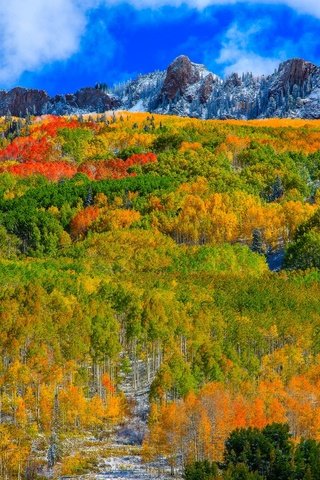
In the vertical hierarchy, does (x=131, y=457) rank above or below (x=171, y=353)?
below

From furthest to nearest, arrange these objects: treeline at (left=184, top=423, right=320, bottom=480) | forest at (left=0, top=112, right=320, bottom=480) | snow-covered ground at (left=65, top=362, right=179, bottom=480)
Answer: forest at (left=0, top=112, right=320, bottom=480), snow-covered ground at (left=65, top=362, right=179, bottom=480), treeline at (left=184, top=423, right=320, bottom=480)

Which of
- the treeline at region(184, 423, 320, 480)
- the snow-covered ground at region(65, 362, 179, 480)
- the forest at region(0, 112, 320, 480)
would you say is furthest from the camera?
the forest at region(0, 112, 320, 480)

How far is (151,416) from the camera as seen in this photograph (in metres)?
70.4

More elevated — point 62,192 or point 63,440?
point 62,192

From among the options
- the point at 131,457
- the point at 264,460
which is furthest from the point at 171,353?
the point at 264,460

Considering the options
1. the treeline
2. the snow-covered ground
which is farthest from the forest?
the snow-covered ground

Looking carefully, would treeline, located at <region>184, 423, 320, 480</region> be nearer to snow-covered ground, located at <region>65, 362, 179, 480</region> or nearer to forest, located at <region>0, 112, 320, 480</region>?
forest, located at <region>0, 112, 320, 480</region>

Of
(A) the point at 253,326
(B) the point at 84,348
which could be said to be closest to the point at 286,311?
(A) the point at 253,326

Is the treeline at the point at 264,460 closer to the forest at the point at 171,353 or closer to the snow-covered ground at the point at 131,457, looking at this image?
the forest at the point at 171,353

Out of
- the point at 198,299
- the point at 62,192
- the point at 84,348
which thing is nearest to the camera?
the point at 84,348

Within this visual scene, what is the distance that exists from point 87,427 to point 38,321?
13.9 meters

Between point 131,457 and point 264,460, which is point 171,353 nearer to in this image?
point 131,457

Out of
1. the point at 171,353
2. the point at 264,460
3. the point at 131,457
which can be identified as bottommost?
the point at 264,460

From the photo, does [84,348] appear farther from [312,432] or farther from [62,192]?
[62,192]
